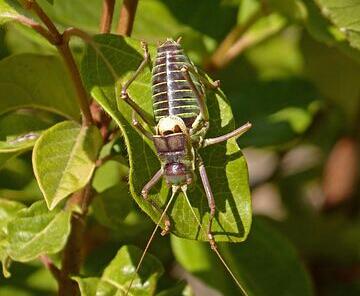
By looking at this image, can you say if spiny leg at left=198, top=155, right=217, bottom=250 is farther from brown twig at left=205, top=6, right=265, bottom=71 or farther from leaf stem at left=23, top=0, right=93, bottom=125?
brown twig at left=205, top=6, right=265, bottom=71

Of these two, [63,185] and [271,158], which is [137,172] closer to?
[63,185]

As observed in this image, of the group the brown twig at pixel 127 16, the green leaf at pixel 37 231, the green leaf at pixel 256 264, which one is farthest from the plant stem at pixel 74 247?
the green leaf at pixel 256 264

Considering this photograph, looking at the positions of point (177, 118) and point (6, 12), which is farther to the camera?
point (177, 118)

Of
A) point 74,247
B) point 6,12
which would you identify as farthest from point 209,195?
point 6,12

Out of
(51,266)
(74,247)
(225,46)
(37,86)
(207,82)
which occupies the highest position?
(207,82)

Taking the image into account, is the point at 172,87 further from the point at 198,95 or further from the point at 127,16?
the point at 127,16

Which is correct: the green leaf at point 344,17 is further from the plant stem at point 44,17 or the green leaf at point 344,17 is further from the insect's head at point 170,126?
the plant stem at point 44,17

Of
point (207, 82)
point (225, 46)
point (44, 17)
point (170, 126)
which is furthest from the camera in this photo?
point (225, 46)
